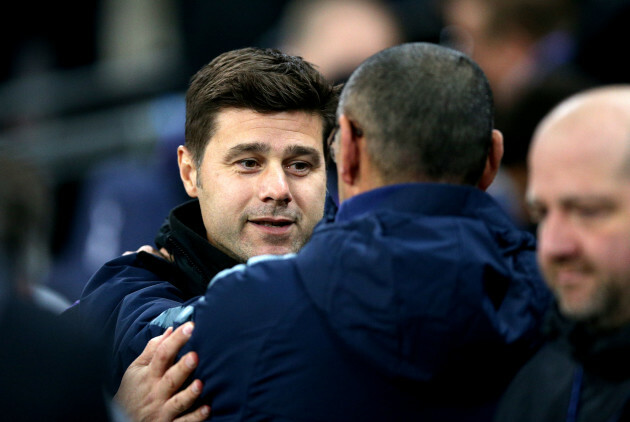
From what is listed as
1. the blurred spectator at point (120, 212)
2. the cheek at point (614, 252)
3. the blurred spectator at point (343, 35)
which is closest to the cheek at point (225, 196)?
the blurred spectator at point (343, 35)

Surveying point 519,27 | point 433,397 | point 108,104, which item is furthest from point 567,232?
point 108,104

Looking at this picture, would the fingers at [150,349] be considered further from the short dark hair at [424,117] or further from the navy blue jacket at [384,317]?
the short dark hair at [424,117]

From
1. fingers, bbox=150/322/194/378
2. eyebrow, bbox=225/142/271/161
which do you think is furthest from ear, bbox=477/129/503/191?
eyebrow, bbox=225/142/271/161

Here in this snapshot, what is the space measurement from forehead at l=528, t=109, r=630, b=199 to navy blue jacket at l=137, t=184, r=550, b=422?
0.90 ft

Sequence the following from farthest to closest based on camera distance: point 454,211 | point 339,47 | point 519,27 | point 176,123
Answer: point 176,123 < point 339,47 < point 519,27 < point 454,211

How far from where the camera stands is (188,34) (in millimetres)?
8961

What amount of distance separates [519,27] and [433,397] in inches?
97.8

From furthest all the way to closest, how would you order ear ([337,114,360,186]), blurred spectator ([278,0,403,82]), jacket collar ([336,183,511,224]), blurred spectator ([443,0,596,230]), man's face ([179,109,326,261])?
blurred spectator ([278,0,403,82]) → blurred spectator ([443,0,596,230]) → man's face ([179,109,326,261]) → ear ([337,114,360,186]) → jacket collar ([336,183,511,224])

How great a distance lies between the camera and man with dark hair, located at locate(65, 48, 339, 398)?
3615mm

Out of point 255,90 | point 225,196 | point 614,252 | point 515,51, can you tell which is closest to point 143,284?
point 225,196

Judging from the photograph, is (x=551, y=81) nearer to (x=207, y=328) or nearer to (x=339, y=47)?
(x=339, y=47)

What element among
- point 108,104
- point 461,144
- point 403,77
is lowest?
point 108,104

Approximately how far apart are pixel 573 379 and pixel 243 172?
5.65 feet

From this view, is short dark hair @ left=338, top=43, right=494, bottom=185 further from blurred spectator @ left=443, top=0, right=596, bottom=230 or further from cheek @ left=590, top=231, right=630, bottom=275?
blurred spectator @ left=443, top=0, right=596, bottom=230
